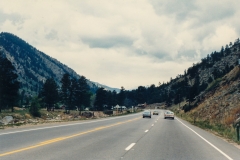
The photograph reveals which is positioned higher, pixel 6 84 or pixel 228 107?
pixel 6 84

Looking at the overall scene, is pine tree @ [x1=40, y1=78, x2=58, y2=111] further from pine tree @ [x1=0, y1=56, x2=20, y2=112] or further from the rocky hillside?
the rocky hillside

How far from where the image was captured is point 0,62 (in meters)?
65.1

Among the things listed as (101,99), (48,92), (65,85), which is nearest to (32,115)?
(48,92)

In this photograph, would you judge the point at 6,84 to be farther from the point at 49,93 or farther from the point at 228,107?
the point at 228,107

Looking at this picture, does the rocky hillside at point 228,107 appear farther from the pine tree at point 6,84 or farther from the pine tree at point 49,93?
the pine tree at point 49,93

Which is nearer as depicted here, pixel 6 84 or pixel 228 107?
pixel 228 107

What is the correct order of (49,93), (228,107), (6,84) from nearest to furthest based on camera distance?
(228,107), (6,84), (49,93)

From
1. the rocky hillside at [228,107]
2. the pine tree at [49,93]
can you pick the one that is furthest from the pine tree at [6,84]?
the rocky hillside at [228,107]

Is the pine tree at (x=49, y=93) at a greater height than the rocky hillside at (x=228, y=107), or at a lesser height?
greater

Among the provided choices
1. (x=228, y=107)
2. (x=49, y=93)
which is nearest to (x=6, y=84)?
(x=49, y=93)

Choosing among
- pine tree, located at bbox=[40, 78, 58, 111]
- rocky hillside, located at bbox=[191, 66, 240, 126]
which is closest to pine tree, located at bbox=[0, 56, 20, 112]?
pine tree, located at bbox=[40, 78, 58, 111]

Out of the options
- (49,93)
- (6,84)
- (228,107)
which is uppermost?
(49,93)

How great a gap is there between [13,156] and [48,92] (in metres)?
90.7

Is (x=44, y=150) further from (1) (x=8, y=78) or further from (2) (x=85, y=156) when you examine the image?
(1) (x=8, y=78)
